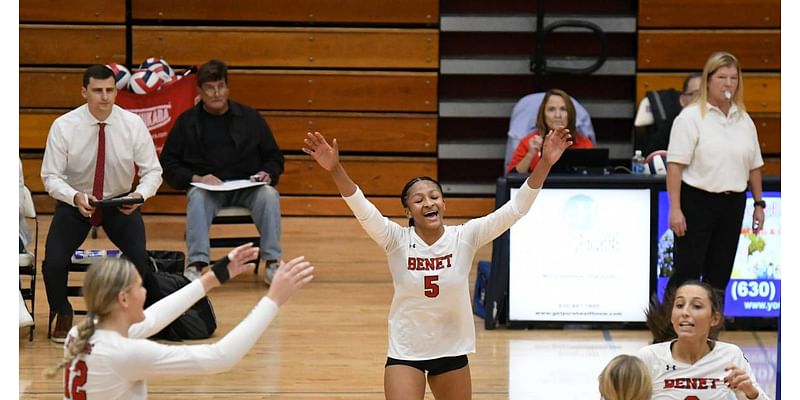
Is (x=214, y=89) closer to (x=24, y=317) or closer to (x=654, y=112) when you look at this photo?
(x=24, y=317)

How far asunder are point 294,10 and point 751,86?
4215mm

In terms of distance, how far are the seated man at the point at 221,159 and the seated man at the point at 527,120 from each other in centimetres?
205

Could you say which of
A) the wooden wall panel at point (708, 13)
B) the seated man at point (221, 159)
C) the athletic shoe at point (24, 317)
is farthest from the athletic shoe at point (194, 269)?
→ the wooden wall panel at point (708, 13)

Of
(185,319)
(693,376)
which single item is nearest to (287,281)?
(693,376)

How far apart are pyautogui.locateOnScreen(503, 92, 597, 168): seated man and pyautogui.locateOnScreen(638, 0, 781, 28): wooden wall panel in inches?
57.1

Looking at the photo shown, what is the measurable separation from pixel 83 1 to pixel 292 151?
91.7 inches

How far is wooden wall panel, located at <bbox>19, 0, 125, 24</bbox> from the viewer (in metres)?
11.5

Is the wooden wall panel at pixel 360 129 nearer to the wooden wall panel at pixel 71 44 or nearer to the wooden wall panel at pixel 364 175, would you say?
the wooden wall panel at pixel 364 175

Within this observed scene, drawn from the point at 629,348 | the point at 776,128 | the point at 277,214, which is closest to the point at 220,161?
the point at 277,214

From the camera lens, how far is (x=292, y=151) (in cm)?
1166

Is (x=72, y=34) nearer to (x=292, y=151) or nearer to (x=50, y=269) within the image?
(x=292, y=151)

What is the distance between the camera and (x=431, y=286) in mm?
5352

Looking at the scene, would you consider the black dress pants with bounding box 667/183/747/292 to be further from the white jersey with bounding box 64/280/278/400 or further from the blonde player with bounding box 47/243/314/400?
the white jersey with bounding box 64/280/278/400

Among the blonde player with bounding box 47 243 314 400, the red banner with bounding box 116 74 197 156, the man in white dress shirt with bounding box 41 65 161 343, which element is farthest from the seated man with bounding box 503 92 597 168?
the blonde player with bounding box 47 243 314 400
